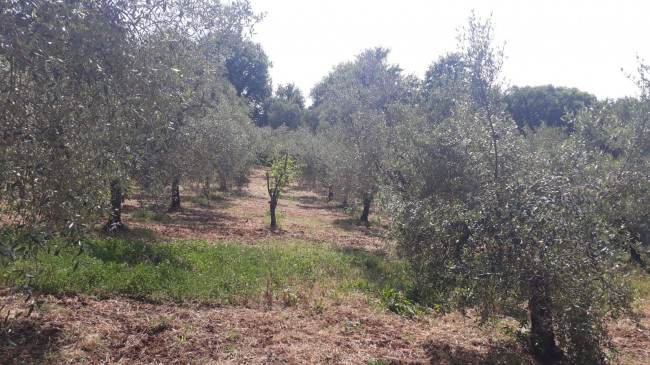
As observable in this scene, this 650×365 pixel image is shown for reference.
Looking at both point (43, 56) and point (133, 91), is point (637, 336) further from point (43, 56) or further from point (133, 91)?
point (43, 56)

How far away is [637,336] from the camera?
24.7 ft

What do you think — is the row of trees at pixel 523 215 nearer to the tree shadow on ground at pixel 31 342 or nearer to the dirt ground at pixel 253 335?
the dirt ground at pixel 253 335

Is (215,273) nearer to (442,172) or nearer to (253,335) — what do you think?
(253,335)

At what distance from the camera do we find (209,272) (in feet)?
29.0

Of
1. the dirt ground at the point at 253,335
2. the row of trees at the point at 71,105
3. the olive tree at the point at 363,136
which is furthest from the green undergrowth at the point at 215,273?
the olive tree at the point at 363,136

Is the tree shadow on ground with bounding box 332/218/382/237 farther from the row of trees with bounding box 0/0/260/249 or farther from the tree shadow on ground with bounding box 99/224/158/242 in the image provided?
the row of trees with bounding box 0/0/260/249

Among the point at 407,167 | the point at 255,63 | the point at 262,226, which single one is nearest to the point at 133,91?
the point at 407,167

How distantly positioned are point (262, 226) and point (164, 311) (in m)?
9.97

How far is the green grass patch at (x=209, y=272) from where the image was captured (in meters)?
7.40

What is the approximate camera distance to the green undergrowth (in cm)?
740

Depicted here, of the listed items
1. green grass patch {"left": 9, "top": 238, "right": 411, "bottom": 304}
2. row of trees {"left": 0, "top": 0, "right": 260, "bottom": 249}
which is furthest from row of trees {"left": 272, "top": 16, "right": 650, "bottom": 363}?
row of trees {"left": 0, "top": 0, "right": 260, "bottom": 249}

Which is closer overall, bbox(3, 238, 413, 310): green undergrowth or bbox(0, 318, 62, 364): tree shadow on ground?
bbox(0, 318, 62, 364): tree shadow on ground

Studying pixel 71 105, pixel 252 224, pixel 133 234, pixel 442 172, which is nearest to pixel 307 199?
pixel 252 224

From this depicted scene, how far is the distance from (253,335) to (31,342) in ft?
9.36
